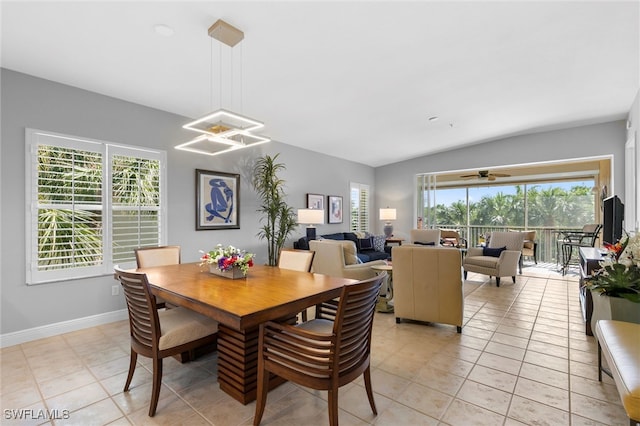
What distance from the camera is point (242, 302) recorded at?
177 centimetres

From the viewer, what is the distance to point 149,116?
403 centimetres

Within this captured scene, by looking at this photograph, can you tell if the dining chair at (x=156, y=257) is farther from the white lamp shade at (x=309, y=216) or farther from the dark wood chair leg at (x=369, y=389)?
the white lamp shade at (x=309, y=216)

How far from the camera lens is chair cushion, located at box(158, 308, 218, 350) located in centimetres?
201

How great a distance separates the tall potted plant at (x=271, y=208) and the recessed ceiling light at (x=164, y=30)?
2.78 meters

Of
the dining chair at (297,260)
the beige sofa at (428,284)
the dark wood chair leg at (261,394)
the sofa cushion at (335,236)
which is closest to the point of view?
the dark wood chair leg at (261,394)

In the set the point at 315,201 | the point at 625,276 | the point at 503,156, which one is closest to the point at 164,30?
the point at 625,276

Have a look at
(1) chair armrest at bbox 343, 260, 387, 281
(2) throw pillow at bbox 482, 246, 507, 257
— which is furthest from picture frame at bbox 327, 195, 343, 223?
(2) throw pillow at bbox 482, 246, 507, 257

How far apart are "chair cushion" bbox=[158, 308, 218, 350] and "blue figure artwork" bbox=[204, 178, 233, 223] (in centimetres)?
247

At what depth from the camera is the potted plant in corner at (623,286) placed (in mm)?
2307

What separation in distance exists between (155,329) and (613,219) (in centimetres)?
486

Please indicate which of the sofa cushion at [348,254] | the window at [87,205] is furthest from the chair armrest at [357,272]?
the window at [87,205]

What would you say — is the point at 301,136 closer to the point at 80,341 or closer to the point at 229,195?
the point at 229,195

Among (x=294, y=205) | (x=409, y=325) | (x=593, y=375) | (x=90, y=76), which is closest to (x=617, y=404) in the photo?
(x=593, y=375)

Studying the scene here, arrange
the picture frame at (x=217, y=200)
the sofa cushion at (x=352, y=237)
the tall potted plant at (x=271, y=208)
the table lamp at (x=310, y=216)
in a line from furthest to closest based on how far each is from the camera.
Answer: the sofa cushion at (x=352, y=237), the table lamp at (x=310, y=216), the tall potted plant at (x=271, y=208), the picture frame at (x=217, y=200)
